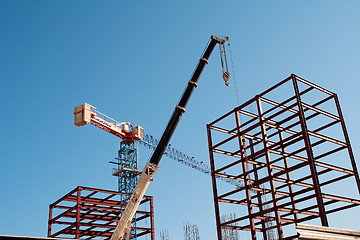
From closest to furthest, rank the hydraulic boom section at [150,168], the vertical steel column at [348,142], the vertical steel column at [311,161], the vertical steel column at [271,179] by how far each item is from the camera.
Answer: the vertical steel column at [311,161] < the vertical steel column at [271,179] < the vertical steel column at [348,142] < the hydraulic boom section at [150,168]

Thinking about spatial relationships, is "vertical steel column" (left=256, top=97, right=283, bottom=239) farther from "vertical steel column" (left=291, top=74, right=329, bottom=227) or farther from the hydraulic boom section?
the hydraulic boom section

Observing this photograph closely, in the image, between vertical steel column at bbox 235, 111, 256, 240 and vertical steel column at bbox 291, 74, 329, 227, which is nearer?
vertical steel column at bbox 291, 74, 329, 227

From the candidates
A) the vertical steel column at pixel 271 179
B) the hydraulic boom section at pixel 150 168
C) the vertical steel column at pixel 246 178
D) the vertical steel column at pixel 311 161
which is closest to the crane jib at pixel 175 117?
the hydraulic boom section at pixel 150 168

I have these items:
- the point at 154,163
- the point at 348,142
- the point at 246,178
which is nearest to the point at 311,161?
the point at 246,178

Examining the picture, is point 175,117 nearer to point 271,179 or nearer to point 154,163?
point 154,163

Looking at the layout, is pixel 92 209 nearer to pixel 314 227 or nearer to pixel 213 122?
pixel 213 122

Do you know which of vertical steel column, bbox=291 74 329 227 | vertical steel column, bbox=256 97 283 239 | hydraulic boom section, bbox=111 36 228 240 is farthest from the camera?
hydraulic boom section, bbox=111 36 228 240

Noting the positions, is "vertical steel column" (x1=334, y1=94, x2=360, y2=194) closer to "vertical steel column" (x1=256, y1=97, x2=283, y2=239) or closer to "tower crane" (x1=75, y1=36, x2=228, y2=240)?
"vertical steel column" (x1=256, y1=97, x2=283, y2=239)

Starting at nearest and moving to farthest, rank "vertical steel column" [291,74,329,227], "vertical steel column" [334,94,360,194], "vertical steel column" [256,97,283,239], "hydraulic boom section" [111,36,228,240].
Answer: "vertical steel column" [291,74,329,227]
"vertical steel column" [256,97,283,239]
"vertical steel column" [334,94,360,194]
"hydraulic boom section" [111,36,228,240]

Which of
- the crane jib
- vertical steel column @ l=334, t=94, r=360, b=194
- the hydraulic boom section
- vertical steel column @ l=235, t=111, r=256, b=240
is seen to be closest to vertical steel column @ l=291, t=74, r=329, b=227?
vertical steel column @ l=334, t=94, r=360, b=194

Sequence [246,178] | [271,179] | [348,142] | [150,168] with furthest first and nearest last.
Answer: [150,168]
[348,142]
[246,178]
[271,179]

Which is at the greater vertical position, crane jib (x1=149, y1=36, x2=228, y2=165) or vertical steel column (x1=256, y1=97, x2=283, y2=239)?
crane jib (x1=149, y1=36, x2=228, y2=165)

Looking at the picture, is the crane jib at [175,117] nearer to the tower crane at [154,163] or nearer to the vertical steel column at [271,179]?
the tower crane at [154,163]

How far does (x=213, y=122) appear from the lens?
33.1 metres
